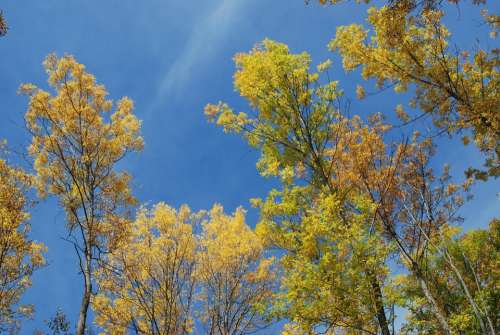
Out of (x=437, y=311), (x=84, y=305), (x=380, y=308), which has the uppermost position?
(x=84, y=305)

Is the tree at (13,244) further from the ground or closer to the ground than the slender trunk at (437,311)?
further from the ground

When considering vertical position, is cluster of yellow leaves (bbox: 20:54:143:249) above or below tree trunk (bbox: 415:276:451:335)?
above

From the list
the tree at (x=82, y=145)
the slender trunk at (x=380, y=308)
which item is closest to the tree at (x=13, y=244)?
the tree at (x=82, y=145)

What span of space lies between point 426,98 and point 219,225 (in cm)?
719

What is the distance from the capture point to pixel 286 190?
7.26 meters

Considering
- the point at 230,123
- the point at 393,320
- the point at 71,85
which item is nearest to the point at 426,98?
the point at 230,123

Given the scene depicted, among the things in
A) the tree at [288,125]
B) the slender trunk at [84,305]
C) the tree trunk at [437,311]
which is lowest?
the tree trunk at [437,311]

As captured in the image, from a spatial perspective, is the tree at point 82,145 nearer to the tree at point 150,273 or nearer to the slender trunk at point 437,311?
the tree at point 150,273

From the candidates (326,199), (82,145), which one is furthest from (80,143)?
(326,199)

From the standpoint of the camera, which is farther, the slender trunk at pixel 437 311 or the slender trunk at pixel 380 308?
the slender trunk at pixel 437 311

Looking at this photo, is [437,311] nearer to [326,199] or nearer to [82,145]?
[326,199]

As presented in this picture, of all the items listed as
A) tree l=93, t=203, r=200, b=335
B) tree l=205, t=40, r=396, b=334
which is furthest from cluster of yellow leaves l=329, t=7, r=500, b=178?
tree l=93, t=203, r=200, b=335

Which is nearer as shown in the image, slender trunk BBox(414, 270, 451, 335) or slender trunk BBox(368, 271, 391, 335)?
slender trunk BBox(368, 271, 391, 335)

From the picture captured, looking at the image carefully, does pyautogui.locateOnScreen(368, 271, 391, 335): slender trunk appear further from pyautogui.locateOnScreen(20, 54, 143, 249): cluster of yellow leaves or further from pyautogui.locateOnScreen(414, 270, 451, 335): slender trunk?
Answer: pyautogui.locateOnScreen(20, 54, 143, 249): cluster of yellow leaves
